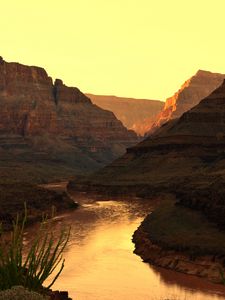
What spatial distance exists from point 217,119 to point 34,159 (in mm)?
74293

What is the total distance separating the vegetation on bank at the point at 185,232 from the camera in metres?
44.2

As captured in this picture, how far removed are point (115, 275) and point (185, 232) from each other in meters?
10.8

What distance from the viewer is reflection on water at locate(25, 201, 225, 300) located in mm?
36500

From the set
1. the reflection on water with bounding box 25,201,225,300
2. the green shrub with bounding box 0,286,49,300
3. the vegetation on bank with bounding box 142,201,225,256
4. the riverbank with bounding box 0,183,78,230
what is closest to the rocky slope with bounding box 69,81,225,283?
the vegetation on bank with bounding box 142,201,225,256

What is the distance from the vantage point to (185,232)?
164 feet

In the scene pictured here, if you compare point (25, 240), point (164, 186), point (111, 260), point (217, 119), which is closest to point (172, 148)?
point (217, 119)

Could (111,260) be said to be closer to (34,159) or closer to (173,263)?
(173,263)

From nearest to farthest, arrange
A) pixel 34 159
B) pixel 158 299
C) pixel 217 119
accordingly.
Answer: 1. pixel 158 299
2. pixel 217 119
3. pixel 34 159

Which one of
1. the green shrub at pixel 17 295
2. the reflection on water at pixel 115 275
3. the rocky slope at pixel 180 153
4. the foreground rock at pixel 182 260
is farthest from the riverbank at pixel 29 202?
the green shrub at pixel 17 295

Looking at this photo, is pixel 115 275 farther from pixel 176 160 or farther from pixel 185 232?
pixel 176 160

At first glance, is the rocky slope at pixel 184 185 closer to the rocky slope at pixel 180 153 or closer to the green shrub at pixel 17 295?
the rocky slope at pixel 180 153

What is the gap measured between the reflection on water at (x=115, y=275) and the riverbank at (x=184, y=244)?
0.96 metres

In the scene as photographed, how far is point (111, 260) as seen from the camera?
47.2m

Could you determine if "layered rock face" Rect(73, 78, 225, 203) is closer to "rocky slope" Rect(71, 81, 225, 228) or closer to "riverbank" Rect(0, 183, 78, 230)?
"rocky slope" Rect(71, 81, 225, 228)
